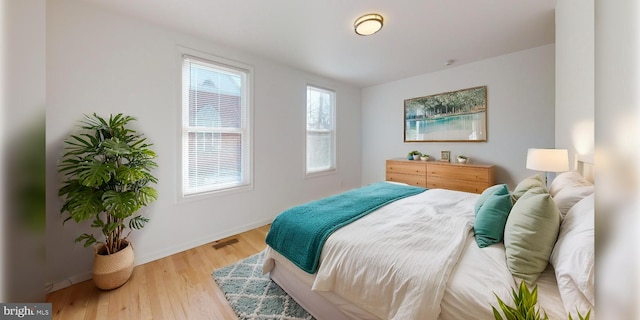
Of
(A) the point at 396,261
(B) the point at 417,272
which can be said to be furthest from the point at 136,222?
(B) the point at 417,272

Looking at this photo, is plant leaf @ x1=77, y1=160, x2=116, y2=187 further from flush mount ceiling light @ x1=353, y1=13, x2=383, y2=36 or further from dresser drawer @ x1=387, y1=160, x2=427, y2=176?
dresser drawer @ x1=387, y1=160, x2=427, y2=176

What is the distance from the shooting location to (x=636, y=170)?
26 centimetres

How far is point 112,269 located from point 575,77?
383 cm

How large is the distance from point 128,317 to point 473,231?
2.37m

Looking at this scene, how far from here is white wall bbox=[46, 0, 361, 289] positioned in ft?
6.11

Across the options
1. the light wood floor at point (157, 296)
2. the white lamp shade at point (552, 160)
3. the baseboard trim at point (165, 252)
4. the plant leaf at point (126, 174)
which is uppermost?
the white lamp shade at point (552, 160)

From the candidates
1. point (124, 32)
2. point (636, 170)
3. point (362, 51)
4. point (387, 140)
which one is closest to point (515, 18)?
point (362, 51)

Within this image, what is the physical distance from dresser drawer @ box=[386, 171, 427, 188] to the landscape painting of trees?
698 mm

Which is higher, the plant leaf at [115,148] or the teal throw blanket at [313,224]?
the plant leaf at [115,148]

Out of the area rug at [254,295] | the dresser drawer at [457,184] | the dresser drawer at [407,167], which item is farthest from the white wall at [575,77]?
the area rug at [254,295]

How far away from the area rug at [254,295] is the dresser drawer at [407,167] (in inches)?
106

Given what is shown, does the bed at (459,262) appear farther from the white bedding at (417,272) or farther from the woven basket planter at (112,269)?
the woven basket planter at (112,269)

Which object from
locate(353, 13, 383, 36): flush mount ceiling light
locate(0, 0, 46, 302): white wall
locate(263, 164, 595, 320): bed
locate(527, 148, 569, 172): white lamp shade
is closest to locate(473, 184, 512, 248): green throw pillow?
locate(263, 164, 595, 320): bed

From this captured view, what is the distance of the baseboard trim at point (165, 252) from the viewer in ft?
6.14
